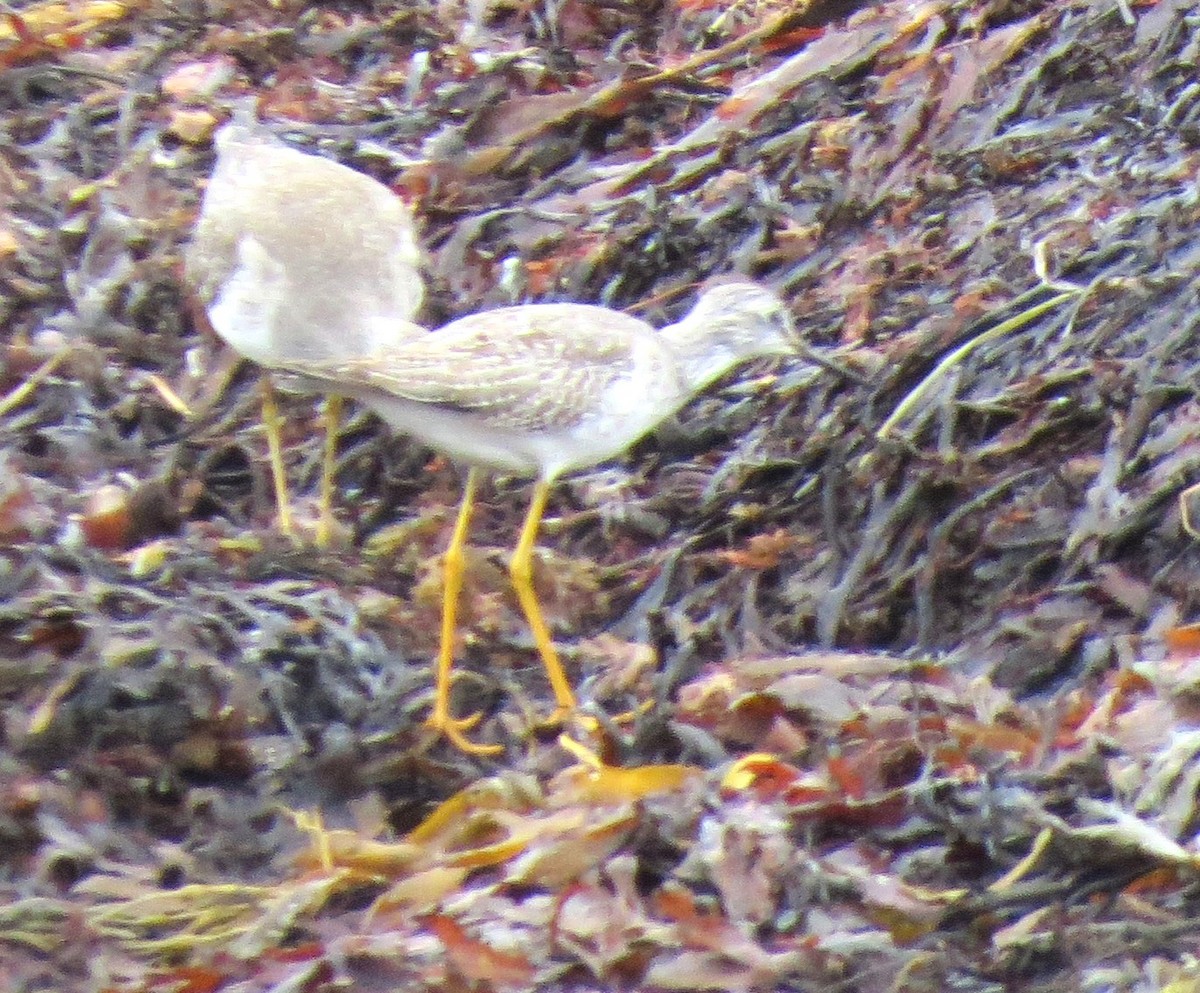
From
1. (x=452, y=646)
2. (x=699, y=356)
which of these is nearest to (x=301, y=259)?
(x=699, y=356)

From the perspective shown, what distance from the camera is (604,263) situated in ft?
14.8

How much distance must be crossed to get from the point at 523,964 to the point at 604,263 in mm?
2204

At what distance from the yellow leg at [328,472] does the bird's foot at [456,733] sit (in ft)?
2.05

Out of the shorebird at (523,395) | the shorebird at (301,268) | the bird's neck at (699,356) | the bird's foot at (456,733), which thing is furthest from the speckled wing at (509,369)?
the bird's foot at (456,733)

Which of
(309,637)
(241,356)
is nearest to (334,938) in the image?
(309,637)

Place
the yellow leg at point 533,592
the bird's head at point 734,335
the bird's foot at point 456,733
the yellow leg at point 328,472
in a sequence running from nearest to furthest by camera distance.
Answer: the bird's foot at point 456,733 → the yellow leg at point 533,592 → the bird's head at point 734,335 → the yellow leg at point 328,472

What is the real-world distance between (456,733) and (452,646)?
→ 0.75 ft

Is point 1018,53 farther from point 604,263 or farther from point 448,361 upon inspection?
point 448,361

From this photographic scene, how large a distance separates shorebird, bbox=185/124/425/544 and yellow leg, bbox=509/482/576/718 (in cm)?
47

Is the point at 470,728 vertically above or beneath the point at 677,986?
beneath

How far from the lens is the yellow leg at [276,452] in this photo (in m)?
4.12

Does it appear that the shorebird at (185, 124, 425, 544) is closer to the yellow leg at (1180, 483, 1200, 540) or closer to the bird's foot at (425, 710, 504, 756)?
the bird's foot at (425, 710, 504, 756)

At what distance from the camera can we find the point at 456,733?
11.6ft

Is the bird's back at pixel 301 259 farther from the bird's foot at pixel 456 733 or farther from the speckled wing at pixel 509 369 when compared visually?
the bird's foot at pixel 456 733
